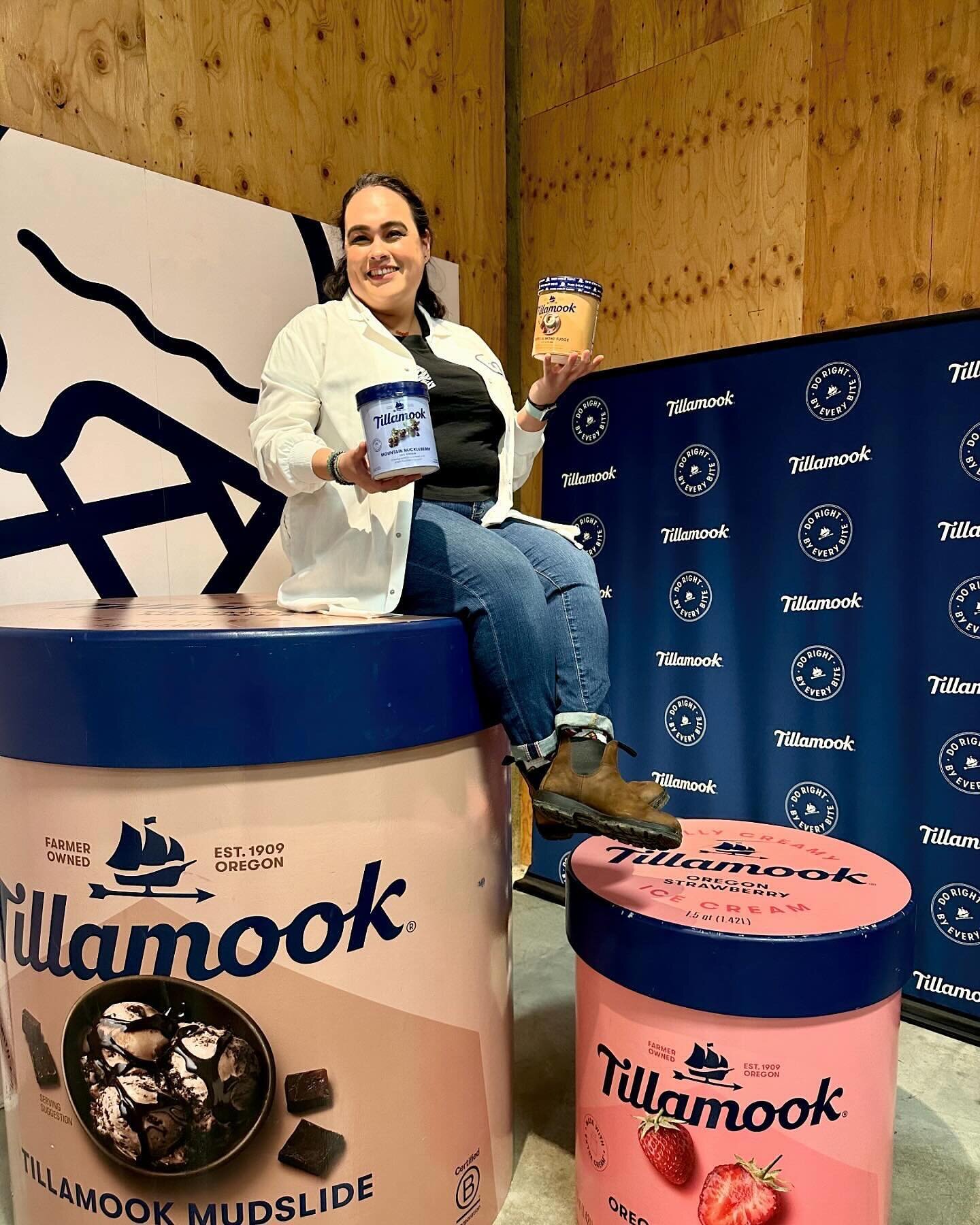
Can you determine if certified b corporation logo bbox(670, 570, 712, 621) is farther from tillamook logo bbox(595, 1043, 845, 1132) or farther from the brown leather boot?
tillamook logo bbox(595, 1043, 845, 1132)

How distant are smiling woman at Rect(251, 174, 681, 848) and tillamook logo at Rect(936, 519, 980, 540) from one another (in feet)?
3.28

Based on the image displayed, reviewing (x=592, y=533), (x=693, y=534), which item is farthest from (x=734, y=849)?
(x=592, y=533)

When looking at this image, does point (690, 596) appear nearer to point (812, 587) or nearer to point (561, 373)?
point (812, 587)

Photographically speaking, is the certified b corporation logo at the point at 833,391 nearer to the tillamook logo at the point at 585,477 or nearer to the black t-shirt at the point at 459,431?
the tillamook logo at the point at 585,477

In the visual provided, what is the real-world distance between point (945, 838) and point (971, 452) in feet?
3.22

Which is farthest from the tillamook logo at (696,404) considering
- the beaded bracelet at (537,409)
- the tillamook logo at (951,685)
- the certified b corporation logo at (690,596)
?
the tillamook logo at (951,685)

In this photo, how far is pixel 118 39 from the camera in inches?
80.2

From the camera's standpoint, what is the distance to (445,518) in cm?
159

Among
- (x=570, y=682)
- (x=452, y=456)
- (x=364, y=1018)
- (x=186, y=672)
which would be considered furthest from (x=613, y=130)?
(x=364, y=1018)

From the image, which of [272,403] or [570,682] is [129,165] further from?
[570,682]

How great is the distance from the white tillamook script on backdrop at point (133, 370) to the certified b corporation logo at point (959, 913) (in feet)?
6.53

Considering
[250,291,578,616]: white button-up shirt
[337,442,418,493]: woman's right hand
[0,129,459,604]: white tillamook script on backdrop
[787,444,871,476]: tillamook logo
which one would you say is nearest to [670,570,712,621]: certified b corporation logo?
[787,444,871,476]: tillamook logo

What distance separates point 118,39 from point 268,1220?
249cm

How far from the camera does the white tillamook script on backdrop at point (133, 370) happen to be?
1.89 metres
